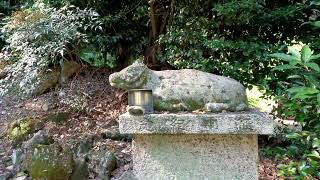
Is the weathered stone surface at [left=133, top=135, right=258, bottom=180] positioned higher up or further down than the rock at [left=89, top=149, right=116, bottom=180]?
higher up

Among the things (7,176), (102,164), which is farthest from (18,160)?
(102,164)

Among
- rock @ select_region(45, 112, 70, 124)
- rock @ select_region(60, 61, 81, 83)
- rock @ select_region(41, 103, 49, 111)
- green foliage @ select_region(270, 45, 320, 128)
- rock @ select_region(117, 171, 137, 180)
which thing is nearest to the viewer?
green foliage @ select_region(270, 45, 320, 128)

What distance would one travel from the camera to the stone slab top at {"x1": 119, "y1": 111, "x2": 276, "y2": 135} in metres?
2.24

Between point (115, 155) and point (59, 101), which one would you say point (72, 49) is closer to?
point (59, 101)

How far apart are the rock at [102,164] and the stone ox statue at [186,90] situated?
0.83 m

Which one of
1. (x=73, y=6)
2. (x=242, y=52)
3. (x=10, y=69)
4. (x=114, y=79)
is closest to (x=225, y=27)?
(x=242, y=52)

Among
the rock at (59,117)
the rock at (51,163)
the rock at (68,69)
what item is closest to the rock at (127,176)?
the rock at (51,163)

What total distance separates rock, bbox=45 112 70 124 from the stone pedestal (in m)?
1.65

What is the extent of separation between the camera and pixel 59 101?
171 inches

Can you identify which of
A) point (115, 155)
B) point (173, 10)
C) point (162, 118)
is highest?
point (173, 10)

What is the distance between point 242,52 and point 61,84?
2.12 m

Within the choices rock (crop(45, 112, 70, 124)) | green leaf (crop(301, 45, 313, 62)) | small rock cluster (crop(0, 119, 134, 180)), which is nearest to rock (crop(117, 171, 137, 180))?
small rock cluster (crop(0, 119, 134, 180))

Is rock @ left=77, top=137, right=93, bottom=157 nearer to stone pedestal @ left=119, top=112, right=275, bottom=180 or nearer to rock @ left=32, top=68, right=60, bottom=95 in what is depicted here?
stone pedestal @ left=119, top=112, right=275, bottom=180

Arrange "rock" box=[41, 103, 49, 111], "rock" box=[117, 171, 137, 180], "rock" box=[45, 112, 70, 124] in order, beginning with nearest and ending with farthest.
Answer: "rock" box=[117, 171, 137, 180] < "rock" box=[45, 112, 70, 124] < "rock" box=[41, 103, 49, 111]
